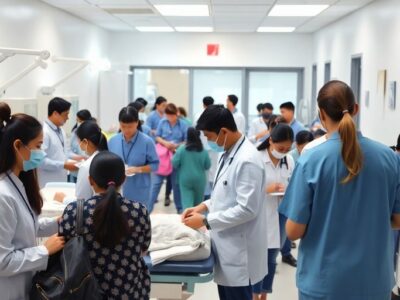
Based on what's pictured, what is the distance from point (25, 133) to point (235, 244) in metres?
1.18

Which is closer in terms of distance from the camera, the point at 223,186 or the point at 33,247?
the point at 33,247

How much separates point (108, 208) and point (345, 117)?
0.91 meters

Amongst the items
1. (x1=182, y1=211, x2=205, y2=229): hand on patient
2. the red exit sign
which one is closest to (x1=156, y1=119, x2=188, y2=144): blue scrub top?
the red exit sign

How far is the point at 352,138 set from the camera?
1.91m

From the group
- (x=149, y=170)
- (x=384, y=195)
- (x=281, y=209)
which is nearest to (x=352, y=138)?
(x=384, y=195)

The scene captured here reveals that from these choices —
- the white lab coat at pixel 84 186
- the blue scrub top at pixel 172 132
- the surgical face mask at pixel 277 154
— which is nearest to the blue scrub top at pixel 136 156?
the surgical face mask at pixel 277 154

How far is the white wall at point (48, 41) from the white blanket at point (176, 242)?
3381 mm

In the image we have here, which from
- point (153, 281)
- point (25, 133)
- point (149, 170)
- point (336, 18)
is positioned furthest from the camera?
point (336, 18)

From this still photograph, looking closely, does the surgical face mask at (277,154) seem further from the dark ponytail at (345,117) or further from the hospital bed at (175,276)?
the dark ponytail at (345,117)

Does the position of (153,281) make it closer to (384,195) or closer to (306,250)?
(306,250)

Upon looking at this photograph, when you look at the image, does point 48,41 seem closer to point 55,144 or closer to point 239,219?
point 55,144

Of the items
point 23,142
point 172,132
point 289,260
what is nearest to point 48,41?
point 172,132

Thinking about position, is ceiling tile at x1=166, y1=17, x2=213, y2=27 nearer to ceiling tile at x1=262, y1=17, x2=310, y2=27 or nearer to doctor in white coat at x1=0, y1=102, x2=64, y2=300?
ceiling tile at x1=262, y1=17, x2=310, y2=27

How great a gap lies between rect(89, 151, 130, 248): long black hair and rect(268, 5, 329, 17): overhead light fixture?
17.3ft
